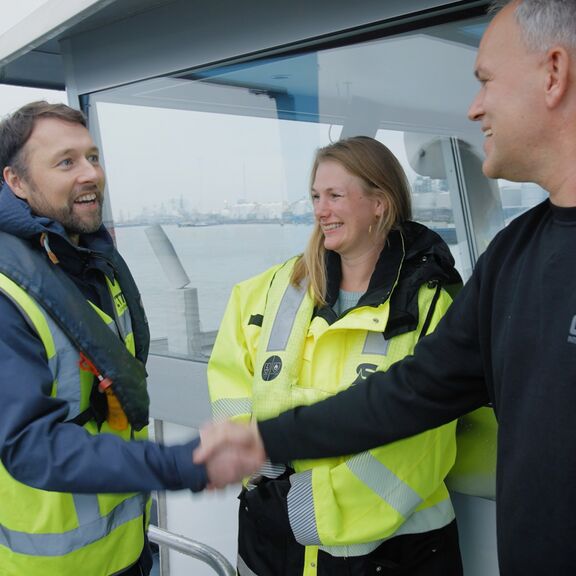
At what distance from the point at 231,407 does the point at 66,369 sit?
1.88 ft

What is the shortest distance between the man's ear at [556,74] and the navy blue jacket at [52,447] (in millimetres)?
1119

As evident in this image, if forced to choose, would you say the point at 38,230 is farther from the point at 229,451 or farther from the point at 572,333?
the point at 572,333

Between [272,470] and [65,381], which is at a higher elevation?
[65,381]

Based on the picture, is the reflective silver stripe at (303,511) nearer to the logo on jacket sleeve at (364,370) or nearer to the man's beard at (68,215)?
the logo on jacket sleeve at (364,370)

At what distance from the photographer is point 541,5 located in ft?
4.61

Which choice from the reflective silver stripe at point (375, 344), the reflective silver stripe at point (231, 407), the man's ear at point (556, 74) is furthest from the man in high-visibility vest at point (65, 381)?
the man's ear at point (556, 74)

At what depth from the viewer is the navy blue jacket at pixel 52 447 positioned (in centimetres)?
160

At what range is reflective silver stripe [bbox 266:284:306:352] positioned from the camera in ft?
7.04

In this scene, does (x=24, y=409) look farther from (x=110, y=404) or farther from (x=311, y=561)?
(x=311, y=561)

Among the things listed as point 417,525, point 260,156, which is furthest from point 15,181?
point 260,156

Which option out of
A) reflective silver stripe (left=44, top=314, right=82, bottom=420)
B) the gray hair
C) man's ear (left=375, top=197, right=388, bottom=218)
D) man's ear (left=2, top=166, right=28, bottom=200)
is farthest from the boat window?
reflective silver stripe (left=44, top=314, right=82, bottom=420)

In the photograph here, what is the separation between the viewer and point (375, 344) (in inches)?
81.1

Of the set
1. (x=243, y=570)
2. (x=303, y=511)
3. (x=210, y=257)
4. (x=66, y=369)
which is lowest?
(x=243, y=570)

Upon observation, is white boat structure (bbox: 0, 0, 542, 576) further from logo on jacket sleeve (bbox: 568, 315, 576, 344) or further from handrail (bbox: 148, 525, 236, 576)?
logo on jacket sleeve (bbox: 568, 315, 576, 344)
